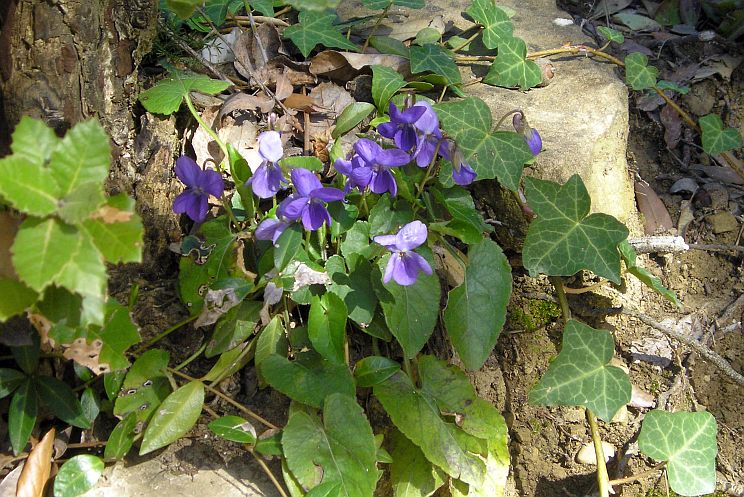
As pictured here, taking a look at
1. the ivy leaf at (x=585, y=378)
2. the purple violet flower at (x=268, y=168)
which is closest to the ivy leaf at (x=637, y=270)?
the ivy leaf at (x=585, y=378)

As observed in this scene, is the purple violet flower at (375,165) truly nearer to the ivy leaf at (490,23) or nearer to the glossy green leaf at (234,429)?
the glossy green leaf at (234,429)

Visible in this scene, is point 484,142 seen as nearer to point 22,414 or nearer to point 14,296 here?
point 14,296

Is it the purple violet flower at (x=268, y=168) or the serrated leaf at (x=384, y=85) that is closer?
the purple violet flower at (x=268, y=168)

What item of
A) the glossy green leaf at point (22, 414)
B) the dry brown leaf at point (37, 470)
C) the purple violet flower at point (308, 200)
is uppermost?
the purple violet flower at point (308, 200)

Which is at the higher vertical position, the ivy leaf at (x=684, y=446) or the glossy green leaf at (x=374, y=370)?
the glossy green leaf at (x=374, y=370)

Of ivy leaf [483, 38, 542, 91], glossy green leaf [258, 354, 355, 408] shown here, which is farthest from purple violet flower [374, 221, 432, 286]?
ivy leaf [483, 38, 542, 91]

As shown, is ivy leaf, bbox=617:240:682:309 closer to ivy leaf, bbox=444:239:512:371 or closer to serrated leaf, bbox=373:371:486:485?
ivy leaf, bbox=444:239:512:371

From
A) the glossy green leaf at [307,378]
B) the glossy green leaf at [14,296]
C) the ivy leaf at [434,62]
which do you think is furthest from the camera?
the ivy leaf at [434,62]
